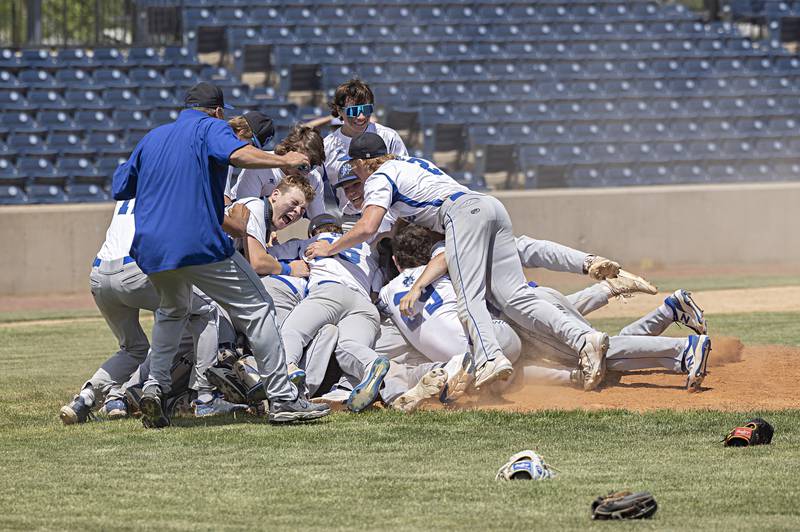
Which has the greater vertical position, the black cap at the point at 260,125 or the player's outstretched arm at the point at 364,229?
the black cap at the point at 260,125

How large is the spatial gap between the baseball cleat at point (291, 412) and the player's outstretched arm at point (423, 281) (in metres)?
0.99

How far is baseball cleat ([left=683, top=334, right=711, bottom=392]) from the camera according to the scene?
7.30 m

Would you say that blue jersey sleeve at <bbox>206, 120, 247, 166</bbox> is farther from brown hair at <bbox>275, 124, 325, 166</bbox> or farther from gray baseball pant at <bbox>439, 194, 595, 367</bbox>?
brown hair at <bbox>275, 124, 325, 166</bbox>

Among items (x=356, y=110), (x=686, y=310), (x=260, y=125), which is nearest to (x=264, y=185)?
(x=260, y=125)

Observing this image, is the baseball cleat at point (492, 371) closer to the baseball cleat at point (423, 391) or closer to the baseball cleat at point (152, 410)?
the baseball cleat at point (423, 391)

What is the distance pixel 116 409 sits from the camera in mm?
7211

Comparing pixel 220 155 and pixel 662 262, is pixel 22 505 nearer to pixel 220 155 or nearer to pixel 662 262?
pixel 220 155

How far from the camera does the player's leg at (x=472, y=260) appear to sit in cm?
707

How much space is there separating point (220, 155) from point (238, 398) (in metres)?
1.65

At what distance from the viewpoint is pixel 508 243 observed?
296 inches

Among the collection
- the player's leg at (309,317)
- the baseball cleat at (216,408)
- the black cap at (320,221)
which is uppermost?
the black cap at (320,221)

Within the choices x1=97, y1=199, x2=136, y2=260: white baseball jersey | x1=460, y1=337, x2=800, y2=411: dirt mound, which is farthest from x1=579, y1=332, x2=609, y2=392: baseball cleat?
x1=97, y1=199, x2=136, y2=260: white baseball jersey

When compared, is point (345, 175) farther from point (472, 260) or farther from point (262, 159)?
point (262, 159)

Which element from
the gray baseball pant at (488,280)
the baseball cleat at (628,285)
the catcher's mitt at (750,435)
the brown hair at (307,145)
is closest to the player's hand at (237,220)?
the brown hair at (307,145)
